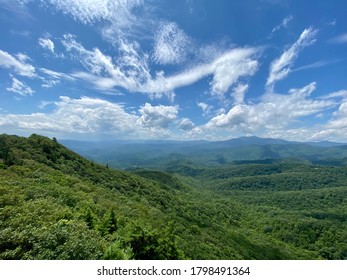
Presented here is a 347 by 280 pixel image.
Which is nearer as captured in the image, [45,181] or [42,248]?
[42,248]

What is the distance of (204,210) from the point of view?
153125 mm

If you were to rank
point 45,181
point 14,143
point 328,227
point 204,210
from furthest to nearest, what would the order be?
point 328,227
point 204,210
point 14,143
point 45,181

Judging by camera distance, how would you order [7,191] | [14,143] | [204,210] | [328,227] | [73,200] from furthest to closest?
[328,227] → [204,210] → [14,143] → [73,200] → [7,191]

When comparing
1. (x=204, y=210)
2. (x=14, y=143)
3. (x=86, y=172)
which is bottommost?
(x=204, y=210)

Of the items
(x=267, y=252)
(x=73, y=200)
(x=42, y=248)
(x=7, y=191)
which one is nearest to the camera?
(x=42, y=248)

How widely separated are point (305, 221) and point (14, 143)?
191657 millimetres

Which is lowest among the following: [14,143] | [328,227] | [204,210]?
[328,227]

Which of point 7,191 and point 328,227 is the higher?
point 7,191

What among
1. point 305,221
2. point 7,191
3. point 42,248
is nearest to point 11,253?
point 42,248

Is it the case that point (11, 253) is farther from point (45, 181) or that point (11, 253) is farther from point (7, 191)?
point (45, 181)
